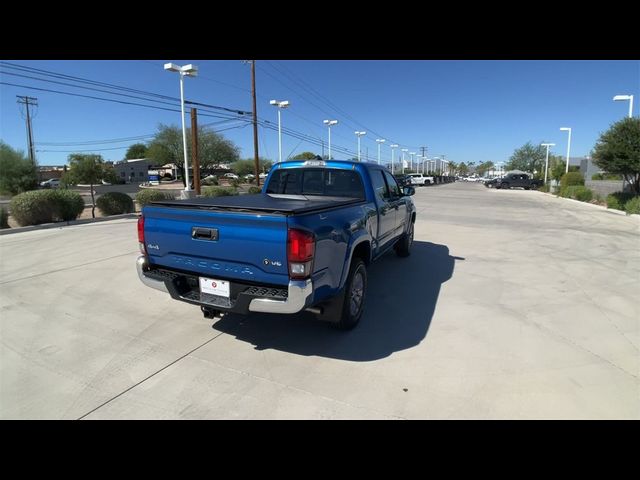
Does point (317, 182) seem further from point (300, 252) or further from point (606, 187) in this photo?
point (606, 187)

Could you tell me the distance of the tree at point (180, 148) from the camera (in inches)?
2301

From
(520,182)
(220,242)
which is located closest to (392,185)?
(220,242)

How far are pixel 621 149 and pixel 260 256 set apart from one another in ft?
64.9

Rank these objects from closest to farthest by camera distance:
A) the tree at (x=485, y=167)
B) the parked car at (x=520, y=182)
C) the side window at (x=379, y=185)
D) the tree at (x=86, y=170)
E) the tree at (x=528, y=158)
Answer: the side window at (x=379, y=185) < the tree at (x=86, y=170) < the parked car at (x=520, y=182) < the tree at (x=528, y=158) < the tree at (x=485, y=167)

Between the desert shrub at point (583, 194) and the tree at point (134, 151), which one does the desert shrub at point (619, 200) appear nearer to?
the desert shrub at point (583, 194)

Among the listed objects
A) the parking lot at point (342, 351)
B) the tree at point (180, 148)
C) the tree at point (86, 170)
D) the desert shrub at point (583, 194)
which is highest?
the tree at point (180, 148)

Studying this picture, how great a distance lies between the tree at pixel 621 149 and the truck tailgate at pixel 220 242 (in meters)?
19.6

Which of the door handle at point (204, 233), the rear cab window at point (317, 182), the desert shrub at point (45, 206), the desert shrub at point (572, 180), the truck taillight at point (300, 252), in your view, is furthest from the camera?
the desert shrub at point (572, 180)

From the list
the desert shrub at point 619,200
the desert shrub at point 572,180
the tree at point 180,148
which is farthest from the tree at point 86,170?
the tree at point 180,148

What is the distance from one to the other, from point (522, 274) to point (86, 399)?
21.5 ft

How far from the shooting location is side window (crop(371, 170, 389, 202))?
527cm

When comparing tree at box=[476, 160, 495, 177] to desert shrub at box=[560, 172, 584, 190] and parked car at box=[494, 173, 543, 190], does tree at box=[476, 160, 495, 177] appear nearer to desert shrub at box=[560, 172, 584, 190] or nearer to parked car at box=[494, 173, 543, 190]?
parked car at box=[494, 173, 543, 190]

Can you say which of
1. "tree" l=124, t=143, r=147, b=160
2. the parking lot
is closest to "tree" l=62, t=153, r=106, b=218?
the parking lot

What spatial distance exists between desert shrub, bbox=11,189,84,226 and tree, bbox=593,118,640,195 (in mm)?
22187
